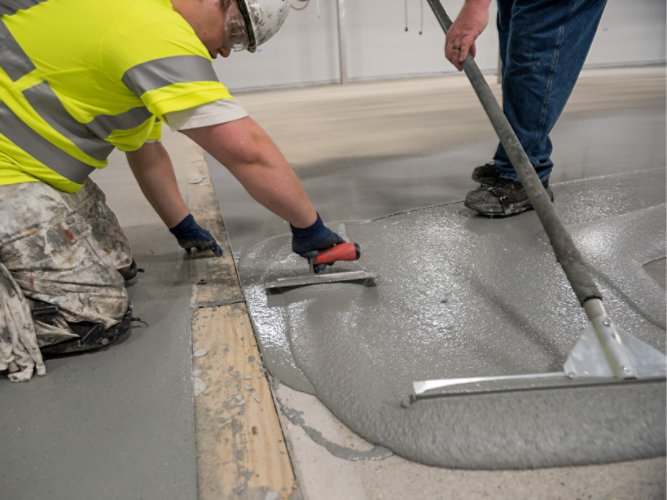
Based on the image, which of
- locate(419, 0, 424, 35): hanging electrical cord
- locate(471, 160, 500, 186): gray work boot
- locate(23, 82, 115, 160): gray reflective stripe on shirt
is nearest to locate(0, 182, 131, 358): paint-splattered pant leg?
locate(23, 82, 115, 160): gray reflective stripe on shirt

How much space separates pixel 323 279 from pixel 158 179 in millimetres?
696

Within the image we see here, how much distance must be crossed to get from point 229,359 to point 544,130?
57.6 inches

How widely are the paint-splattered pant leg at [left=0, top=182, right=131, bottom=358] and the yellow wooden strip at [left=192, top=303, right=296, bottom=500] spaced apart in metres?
0.25

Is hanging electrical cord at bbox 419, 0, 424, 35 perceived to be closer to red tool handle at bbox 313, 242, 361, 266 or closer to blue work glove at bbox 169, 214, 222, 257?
blue work glove at bbox 169, 214, 222, 257

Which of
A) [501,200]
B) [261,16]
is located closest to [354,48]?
[501,200]

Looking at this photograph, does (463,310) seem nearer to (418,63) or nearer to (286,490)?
(286,490)

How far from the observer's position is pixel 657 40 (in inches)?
468

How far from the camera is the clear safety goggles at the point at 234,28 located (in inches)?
49.3

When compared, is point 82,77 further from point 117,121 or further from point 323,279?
point 323,279

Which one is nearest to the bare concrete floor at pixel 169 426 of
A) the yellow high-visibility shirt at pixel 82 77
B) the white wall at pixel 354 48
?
the yellow high-visibility shirt at pixel 82 77

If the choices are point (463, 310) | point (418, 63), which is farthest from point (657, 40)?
point (463, 310)

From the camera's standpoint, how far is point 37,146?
3.94 ft

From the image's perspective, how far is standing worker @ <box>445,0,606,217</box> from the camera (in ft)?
5.57

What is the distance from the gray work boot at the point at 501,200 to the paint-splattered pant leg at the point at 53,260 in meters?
1.31
